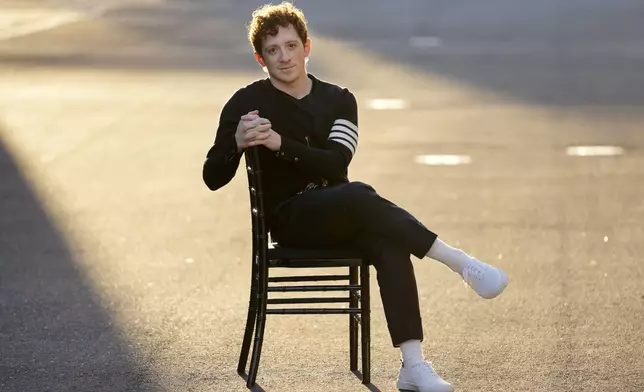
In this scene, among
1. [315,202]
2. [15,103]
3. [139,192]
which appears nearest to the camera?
[315,202]

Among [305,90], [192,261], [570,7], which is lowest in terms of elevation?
[192,261]

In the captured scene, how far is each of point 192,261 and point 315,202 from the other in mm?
2848

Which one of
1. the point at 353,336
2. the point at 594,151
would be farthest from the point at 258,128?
the point at 594,151

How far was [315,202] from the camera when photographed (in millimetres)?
6039

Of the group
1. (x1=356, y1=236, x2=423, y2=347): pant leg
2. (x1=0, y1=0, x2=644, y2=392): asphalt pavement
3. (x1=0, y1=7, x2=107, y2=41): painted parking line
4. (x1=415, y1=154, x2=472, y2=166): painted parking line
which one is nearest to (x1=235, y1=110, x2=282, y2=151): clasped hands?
(x1=356, y1=236, x2=423, y2=347): pant leg

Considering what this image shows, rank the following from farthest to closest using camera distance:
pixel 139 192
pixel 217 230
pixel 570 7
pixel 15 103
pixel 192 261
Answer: pixel 570 7
pixel 15 103
pixel 139 192
pixel 217 230
pixel 192 261

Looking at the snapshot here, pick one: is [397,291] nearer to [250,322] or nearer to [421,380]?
[421,380]

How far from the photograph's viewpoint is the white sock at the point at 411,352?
5773 mm

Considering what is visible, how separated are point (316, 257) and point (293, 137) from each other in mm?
490

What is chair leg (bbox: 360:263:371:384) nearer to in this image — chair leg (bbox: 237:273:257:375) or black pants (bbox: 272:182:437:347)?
black pants (bbox: 272:182:437:347)

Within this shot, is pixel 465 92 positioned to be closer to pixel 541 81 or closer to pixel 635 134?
pixel 541 81

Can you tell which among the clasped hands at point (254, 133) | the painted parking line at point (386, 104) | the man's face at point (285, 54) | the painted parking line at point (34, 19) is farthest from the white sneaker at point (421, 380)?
the painted parking line at point (34, 19)

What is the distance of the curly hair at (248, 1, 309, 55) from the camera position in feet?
20.1

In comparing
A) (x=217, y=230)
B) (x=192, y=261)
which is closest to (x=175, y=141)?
(x=217, y=230)
